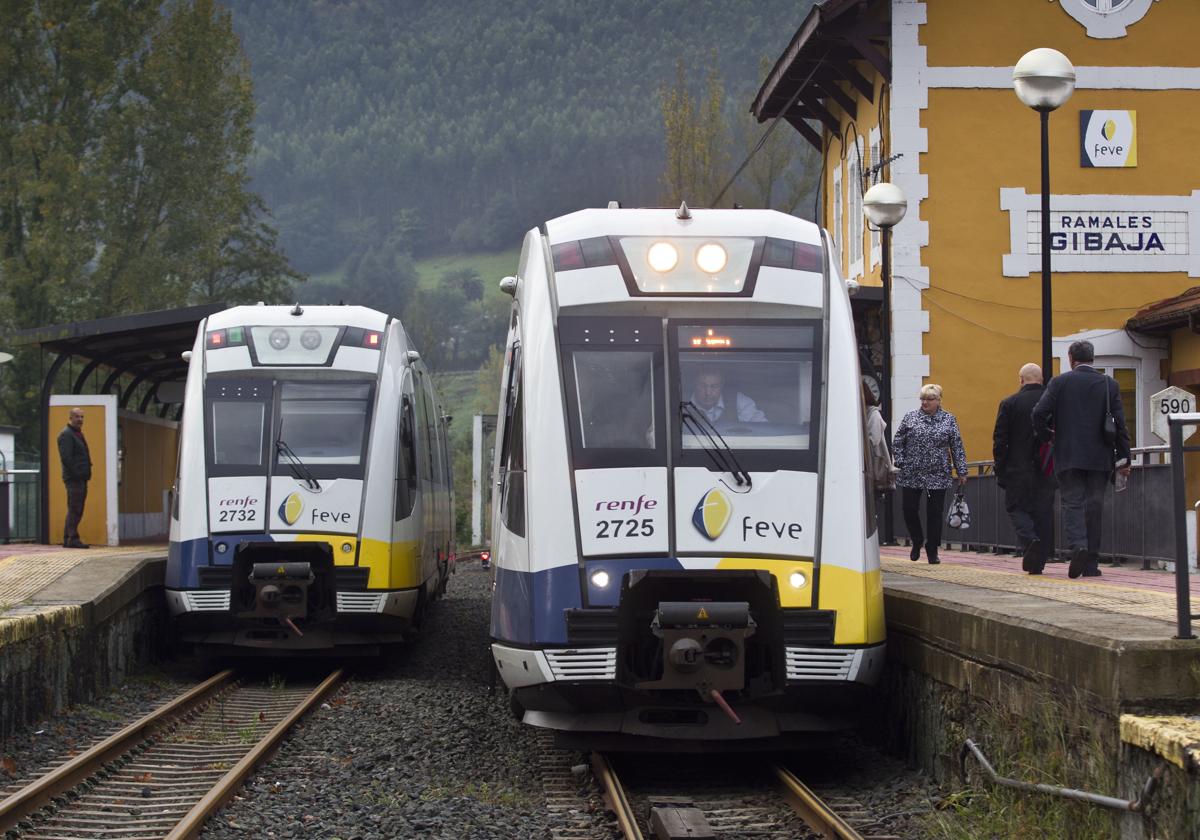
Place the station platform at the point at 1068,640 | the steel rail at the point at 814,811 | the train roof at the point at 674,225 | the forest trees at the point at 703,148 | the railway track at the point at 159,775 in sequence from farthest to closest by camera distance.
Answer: the forest trees at the point at 703,148 → the train roof at the point at 674,225 → the railway track at the point at 159,775 → the steel rail at the point at 814,811 → the station platform at the point at 1068,640

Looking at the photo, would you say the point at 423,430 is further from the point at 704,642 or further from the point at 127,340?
the point at 704,642

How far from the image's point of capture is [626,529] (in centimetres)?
903

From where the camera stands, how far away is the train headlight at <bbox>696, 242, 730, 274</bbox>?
9.84m

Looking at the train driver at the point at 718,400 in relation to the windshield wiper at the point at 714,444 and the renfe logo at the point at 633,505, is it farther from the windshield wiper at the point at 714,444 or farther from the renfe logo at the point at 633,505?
the renfe logo at the point at 633,505

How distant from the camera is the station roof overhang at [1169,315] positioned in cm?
2225

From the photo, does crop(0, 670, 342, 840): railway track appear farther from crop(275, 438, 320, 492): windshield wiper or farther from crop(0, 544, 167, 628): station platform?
crop(275, 438, 320, 492): windshield wiper

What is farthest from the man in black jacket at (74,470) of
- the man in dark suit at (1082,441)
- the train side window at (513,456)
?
the man in dark suit at (1082,441)

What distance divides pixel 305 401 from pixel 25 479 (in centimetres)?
1685

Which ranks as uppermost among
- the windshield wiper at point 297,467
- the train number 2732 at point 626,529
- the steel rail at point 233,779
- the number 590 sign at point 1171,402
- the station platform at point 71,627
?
the number 590 sign at point 1171,402

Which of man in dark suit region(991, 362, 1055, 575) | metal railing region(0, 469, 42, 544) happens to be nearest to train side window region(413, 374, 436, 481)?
man in dark suit region(991, 362, 1055, 575)

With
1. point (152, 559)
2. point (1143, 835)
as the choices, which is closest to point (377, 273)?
point (152, 559)

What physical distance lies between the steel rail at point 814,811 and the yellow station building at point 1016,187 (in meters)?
15.9

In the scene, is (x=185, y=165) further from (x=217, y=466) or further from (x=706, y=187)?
(x=217, y=466)

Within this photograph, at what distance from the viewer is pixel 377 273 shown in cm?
17312
